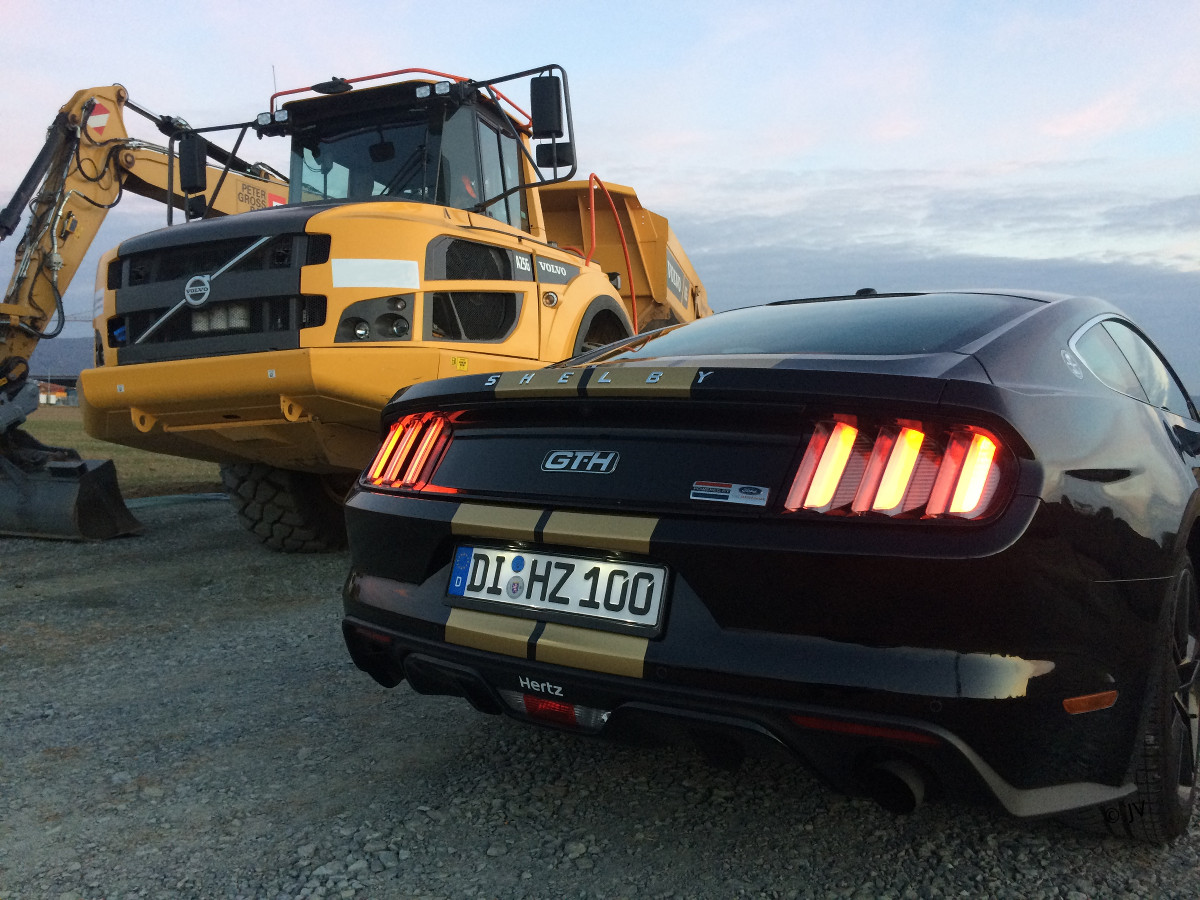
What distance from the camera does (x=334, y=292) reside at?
4.48 meters

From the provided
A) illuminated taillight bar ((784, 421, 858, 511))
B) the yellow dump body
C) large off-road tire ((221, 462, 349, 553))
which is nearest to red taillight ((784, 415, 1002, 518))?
illuminated taillight bar ((784, 421, 858, 511))

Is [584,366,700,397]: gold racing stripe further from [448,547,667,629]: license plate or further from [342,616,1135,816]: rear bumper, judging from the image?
[342,616,1135,816]: rear bumper

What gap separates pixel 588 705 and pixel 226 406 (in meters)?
3.26

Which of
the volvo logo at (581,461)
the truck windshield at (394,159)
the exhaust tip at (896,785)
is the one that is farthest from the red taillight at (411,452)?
the truck windshield at (394,159)

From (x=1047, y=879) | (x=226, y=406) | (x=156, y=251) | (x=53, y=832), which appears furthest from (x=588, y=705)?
(x=156, y=251)

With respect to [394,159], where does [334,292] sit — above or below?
below

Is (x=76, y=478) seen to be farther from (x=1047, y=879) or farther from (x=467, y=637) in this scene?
(x=1047, y=879)

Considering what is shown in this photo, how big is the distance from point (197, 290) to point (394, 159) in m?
1.41

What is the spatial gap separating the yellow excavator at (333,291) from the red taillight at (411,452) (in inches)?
75.7

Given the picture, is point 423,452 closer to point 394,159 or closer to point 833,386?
point 833,386

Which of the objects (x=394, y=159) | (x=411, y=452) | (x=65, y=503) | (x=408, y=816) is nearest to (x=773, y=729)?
(x=408, y=816)

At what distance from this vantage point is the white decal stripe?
14.7 ft

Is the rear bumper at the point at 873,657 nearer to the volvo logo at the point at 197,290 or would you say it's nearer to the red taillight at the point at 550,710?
the red taillight at the point at 550,710

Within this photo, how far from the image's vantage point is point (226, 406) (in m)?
4.62
